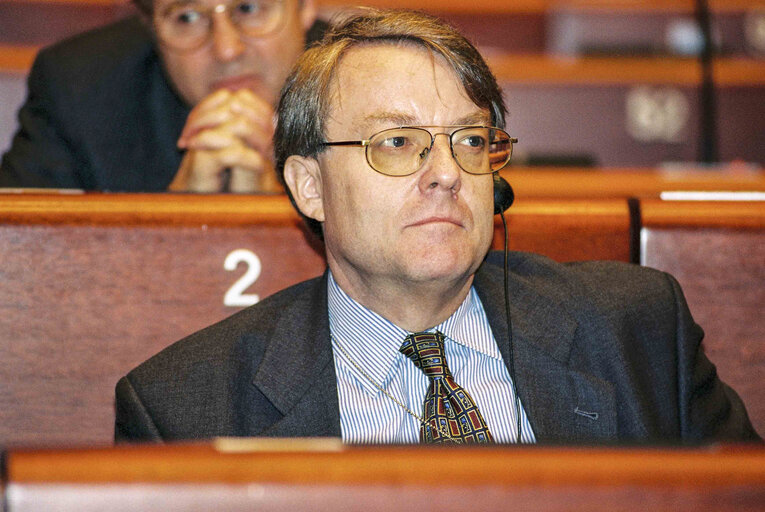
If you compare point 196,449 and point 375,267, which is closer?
point 196,449

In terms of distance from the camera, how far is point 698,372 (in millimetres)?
1475

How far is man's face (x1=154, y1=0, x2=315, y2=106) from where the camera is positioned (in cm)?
216

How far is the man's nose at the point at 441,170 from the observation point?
136 cm

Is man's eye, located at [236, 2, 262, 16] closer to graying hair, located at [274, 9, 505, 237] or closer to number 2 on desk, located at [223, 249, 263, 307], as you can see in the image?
graying hair, located at [274, 9, 505, 237]

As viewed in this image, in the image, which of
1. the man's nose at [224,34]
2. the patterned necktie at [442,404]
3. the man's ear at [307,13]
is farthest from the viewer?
the man's ear at [307,13]

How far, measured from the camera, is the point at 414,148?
1.38 m

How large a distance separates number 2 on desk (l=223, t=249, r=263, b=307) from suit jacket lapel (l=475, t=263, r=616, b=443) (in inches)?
15.6

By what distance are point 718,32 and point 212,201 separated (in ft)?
11.3

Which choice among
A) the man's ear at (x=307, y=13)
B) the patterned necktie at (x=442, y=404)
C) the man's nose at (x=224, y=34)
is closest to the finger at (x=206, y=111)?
the man's nose at (x=224, y=34)

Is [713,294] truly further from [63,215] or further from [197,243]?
[63,215]

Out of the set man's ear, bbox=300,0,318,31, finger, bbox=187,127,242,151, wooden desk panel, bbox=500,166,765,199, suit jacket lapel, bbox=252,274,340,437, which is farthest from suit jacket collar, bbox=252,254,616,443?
man's ear, bbox=300,0,318,31

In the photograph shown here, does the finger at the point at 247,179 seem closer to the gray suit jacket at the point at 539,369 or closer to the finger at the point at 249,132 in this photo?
the finger at the point at 249,132

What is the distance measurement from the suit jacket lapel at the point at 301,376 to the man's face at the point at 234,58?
0.87 meters

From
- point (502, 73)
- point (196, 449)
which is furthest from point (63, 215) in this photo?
point (502, 73)
